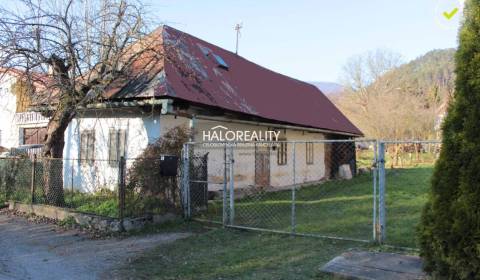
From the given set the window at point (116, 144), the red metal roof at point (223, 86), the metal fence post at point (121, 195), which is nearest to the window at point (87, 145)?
the window at point (116, 144)

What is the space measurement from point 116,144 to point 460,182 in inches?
437

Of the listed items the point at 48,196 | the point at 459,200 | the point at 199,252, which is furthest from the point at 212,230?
the point at 459,200

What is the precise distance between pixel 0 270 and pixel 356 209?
8.39m

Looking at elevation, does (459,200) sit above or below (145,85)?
below

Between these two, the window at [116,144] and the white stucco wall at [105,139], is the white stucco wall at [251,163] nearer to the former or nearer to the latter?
the white stucco wall at [105,139]

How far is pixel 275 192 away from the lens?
16.7 metres

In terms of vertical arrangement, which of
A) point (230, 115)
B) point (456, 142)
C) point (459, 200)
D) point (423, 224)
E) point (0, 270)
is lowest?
point (0, 270)

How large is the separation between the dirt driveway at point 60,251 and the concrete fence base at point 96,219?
14.4 inches

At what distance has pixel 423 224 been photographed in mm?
4961

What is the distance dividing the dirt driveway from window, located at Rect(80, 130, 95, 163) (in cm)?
431

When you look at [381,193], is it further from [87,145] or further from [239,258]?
[87,145]

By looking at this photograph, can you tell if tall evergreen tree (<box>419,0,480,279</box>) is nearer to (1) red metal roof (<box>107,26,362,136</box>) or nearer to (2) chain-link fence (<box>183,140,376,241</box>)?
(2) chain-link fence (<box>183,140,376,241</box>)

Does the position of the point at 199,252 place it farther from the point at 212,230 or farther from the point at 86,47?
the point at 86,47

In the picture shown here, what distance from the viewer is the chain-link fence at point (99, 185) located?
1019 centimetres
